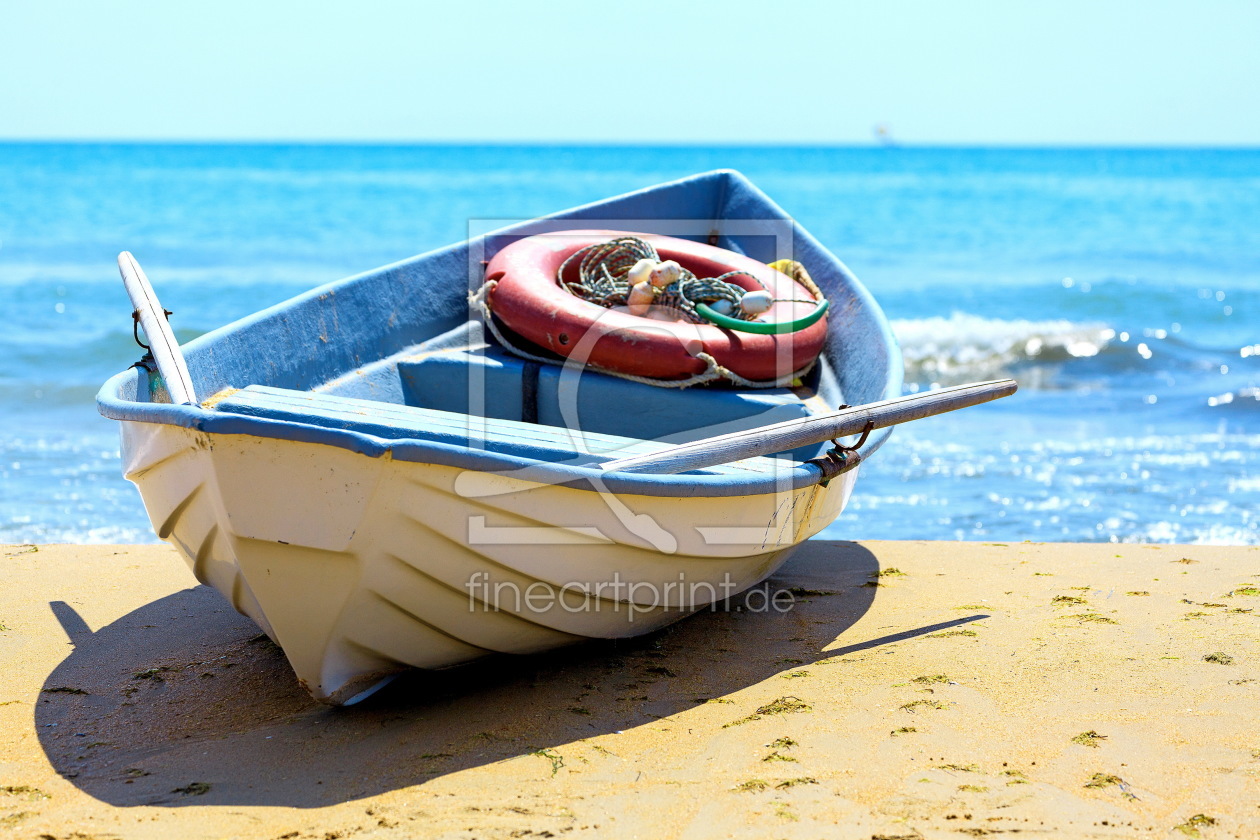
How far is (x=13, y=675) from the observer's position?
9.85ft

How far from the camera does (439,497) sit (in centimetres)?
231

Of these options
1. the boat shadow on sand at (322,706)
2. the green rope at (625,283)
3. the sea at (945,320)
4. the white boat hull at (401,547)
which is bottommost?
the sea at (945,320)

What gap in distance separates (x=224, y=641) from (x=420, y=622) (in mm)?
1068

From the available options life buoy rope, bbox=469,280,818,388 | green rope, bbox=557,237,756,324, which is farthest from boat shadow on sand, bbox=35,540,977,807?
green rope, bbox=557,237,756,324

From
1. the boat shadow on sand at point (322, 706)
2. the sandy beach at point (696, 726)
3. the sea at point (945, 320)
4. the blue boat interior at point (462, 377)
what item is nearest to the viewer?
the sandy beach at point (696, 726)

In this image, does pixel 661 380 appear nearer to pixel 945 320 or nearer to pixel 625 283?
pixel 625 283

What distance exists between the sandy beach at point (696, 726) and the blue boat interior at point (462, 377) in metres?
0.65

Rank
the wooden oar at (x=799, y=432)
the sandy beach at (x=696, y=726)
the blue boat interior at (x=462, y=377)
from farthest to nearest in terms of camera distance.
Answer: the blue boat interior at (x=462, y=377) < the wooden oar at (x=799, y=432) < the sandy beach at (x=696, y=726)

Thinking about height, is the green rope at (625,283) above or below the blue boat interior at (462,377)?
above

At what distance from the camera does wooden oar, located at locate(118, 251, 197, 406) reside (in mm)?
2506

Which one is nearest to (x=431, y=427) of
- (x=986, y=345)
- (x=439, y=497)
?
(x=439, y=497)

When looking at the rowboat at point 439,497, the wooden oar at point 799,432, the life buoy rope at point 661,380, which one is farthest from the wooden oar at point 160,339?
the life buoy rope at point 661,380

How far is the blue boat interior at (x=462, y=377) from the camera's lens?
279cm

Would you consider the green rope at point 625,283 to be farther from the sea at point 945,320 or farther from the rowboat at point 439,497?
the sea at point 945,320
